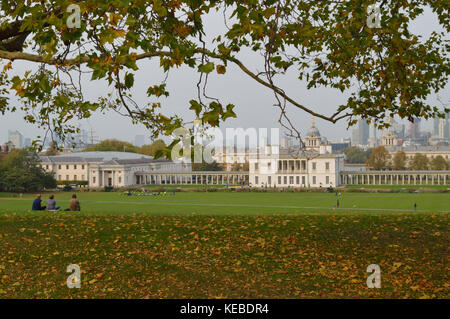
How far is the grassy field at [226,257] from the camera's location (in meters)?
7.27

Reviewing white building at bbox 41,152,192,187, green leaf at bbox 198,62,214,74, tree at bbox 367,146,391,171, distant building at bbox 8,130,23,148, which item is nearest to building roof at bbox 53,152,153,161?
white building at bbox 41,152,192,187

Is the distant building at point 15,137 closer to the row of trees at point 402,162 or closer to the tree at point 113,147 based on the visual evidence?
the tree at point 113,147

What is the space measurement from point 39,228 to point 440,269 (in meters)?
7.74

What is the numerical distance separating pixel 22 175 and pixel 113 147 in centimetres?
5485

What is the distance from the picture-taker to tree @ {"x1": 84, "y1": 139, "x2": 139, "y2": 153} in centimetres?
11662

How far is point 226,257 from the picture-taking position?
852 cm

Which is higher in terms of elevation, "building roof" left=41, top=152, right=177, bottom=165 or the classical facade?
"building roof" left=41, top=152, right=177, bottom=165

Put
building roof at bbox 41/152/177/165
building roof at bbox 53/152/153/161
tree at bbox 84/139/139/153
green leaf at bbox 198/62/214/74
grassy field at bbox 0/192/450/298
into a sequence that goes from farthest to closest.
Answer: tree at bbox 84/139/139/153, building roof at bbox 53/152/153/161, building roof at bbox 41/152/177/165, grassy field at bbox 0/192/450/298, green leaf at bbox 198/62/214/74

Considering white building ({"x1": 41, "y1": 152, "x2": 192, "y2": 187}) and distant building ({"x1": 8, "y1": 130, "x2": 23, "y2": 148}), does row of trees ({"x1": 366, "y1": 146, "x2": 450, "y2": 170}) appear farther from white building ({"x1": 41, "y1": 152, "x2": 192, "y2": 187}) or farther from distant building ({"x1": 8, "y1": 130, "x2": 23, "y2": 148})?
distant building ({"x1": 8, "y1": 130, "x2": 23, "y2": 148})

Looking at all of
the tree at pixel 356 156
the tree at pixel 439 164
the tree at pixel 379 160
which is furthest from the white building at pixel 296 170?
the tree at pixel 356 156

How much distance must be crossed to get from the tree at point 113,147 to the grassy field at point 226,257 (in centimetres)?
10743

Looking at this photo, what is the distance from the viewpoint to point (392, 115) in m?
8.77

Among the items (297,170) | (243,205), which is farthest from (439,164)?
(243,205)

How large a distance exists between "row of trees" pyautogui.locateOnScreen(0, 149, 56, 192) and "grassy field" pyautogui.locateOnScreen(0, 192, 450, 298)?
5689 cm
